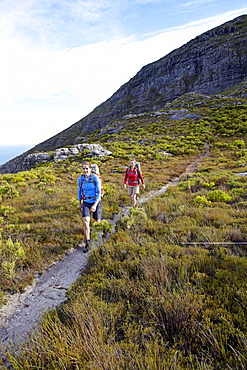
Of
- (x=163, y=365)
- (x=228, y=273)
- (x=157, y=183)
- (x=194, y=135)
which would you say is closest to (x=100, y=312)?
(x=163, y=365)

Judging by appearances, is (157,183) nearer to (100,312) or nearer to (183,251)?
(183,251)

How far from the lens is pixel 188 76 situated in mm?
86125

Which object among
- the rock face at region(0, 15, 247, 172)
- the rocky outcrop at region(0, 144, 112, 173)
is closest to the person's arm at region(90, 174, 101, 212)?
the rocky outcrop at region(0, 144, 112, 173)

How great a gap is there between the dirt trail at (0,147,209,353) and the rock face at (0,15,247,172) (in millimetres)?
53735

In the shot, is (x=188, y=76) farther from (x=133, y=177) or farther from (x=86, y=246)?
(x=86, y=246)

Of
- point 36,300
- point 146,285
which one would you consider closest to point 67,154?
point 36,300

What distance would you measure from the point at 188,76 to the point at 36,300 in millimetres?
102555

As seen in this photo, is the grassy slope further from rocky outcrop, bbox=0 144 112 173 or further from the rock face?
the rock face

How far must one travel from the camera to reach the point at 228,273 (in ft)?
10.3

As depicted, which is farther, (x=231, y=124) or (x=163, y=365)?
(x=231, y=124)

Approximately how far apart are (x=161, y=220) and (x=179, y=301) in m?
3.68

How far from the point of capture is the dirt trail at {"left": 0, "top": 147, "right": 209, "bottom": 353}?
119 inches

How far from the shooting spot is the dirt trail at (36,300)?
303 centimetres

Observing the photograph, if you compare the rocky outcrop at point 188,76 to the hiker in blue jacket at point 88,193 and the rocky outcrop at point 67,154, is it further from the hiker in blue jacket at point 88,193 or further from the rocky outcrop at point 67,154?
the hiker in blue jacket at point 88,193
